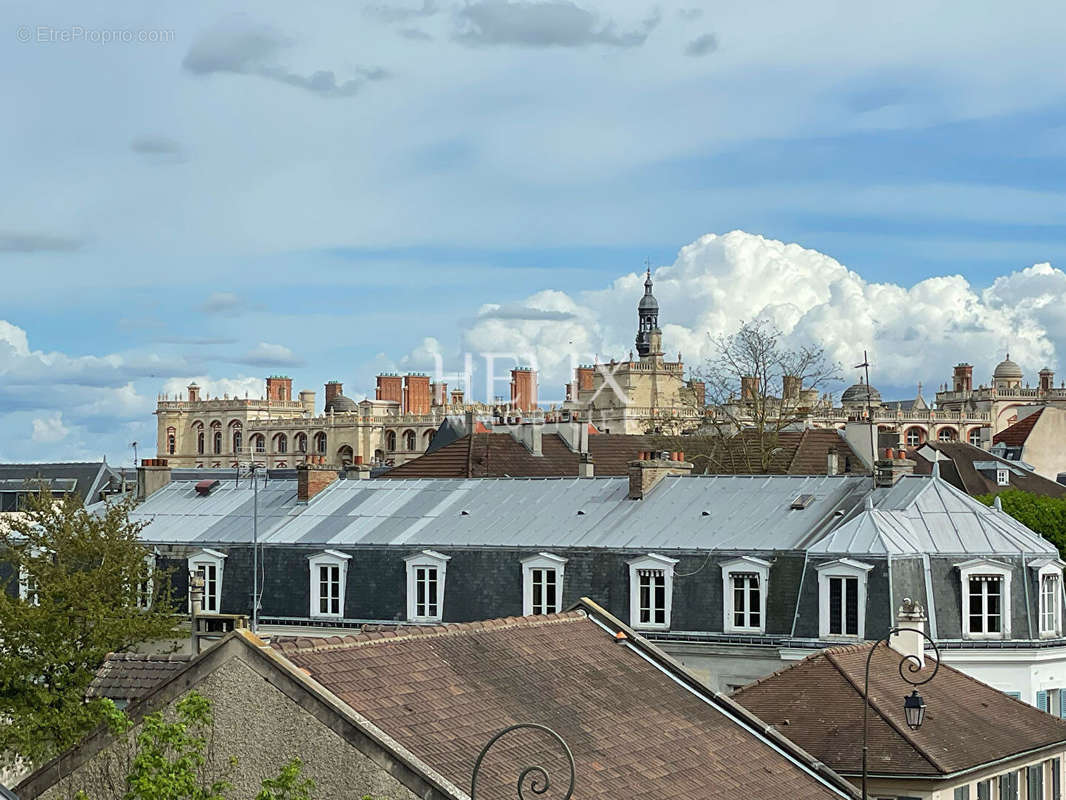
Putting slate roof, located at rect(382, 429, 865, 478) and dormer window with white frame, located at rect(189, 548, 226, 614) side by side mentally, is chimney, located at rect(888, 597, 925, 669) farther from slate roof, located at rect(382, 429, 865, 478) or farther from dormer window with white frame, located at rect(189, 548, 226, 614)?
slate roof, located at rect(382, 429, 865, 478)

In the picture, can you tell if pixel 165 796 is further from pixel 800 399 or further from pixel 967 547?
pixel 800 399

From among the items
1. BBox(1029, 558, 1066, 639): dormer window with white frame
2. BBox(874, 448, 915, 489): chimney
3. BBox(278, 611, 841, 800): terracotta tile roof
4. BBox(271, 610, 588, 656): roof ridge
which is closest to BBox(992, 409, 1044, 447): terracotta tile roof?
BBox(874, 448, 915, 489): chimney

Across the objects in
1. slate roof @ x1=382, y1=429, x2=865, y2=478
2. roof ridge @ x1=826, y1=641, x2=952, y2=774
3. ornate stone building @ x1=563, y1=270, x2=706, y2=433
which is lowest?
roof ridge @ x1=826, y1=641, x2=952, y2=774

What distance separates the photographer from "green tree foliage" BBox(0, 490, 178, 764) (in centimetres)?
2889

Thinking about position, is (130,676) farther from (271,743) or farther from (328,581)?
(328,581)

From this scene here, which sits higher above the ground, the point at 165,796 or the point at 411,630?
the point at 411,630

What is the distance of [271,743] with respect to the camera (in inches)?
620

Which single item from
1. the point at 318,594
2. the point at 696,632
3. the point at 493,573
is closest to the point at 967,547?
the point at 696,632

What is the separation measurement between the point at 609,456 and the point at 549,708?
4931 cm

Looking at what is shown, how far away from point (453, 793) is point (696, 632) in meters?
21.4

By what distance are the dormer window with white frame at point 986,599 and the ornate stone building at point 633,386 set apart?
103 m

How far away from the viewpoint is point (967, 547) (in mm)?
35156

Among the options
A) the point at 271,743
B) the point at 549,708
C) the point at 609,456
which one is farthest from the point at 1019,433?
the point at 271,743

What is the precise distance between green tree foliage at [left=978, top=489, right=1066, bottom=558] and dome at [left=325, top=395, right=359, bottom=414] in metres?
124
